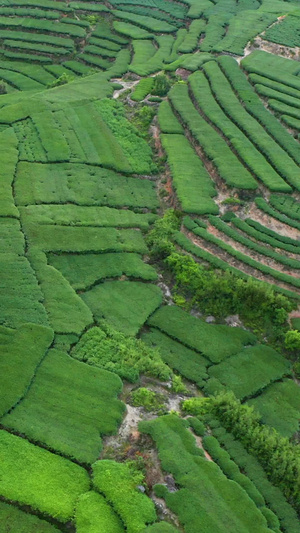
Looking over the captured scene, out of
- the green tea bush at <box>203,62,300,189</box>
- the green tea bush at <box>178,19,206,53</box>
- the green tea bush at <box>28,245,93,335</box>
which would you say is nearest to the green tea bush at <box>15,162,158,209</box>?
the green tea bush at <box>28,245,93,335</box>

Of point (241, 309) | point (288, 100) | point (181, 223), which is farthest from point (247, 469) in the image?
point (288, 100)

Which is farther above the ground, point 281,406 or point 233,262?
point 233,262

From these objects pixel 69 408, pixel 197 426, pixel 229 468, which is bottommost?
pixel 69 408

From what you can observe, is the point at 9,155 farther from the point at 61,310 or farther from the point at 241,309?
the point at 241,309

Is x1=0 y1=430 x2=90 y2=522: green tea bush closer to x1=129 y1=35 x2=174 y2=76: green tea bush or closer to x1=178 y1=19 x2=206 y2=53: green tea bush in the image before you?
x1=129 y1=35 x2=174 y2=76: green tea bush

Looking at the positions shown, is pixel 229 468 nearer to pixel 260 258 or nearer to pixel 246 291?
pixel 246 291

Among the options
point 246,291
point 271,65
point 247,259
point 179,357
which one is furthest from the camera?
point 271,65

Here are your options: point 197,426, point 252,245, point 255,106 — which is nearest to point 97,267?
point 252,245
